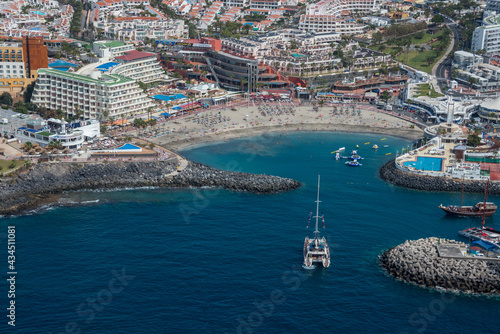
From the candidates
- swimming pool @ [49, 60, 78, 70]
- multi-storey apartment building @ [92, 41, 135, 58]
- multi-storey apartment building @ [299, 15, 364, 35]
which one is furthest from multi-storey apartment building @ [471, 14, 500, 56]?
swimming pool @ [49, 60, 78, 70]

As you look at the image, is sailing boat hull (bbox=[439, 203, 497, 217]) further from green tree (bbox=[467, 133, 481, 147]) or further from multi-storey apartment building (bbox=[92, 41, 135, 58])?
multi-storey apartment building (bbox=[92, 41, 135, 58])

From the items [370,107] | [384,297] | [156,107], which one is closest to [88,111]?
[156,107]

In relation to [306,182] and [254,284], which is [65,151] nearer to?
[306,182]

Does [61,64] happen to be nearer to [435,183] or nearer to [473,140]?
[435,183]

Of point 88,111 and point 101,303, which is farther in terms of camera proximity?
point 88,111

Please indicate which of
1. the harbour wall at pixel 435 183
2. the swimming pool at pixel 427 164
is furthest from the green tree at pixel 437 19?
the harbour wall at pixel 435 183

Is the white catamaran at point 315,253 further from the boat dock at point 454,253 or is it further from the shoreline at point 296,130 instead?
the shoreline at point 296,130

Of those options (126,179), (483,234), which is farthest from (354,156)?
(126,179)
